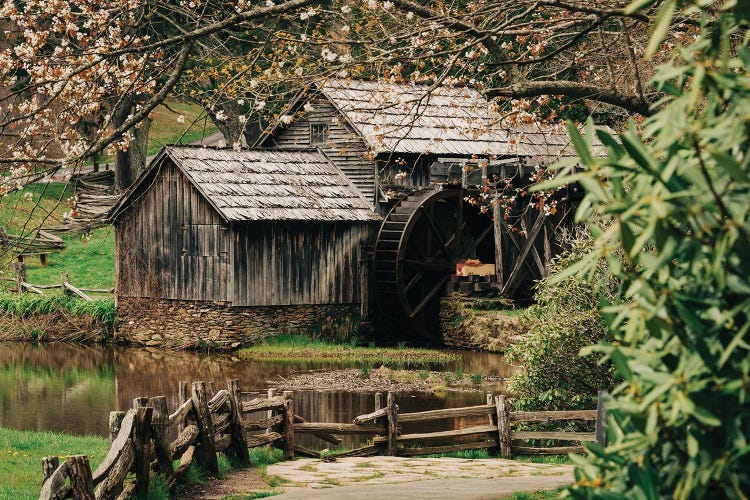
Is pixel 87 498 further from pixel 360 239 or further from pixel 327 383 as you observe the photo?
pixel 360 239

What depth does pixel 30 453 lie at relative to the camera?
1266 centimetres

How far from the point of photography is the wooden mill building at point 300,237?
26781mm

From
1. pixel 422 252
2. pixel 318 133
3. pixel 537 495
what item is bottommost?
pixel 537 495

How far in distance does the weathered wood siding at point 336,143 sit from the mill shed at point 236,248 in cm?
46

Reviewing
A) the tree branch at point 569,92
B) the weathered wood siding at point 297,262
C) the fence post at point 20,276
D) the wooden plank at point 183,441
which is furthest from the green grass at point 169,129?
the tree branch at point 569,92

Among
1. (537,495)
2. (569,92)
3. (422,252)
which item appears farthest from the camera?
(422,252)

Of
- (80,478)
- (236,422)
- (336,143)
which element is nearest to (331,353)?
(336,143)

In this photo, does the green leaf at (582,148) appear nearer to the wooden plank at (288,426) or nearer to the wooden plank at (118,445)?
the wooden plank at (118,445)

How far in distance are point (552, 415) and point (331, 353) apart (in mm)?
13204

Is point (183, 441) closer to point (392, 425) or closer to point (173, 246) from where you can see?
point (392, 425)

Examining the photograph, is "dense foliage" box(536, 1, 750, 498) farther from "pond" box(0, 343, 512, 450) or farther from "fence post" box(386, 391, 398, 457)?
"pond" box(0, 343, 512, 450)

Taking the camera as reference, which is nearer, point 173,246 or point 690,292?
point 690,292

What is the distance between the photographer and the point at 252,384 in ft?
68.1

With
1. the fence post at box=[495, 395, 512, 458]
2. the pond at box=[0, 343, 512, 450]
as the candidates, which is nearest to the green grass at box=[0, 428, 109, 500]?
the pond at box=[0, 343, 512, 450]
